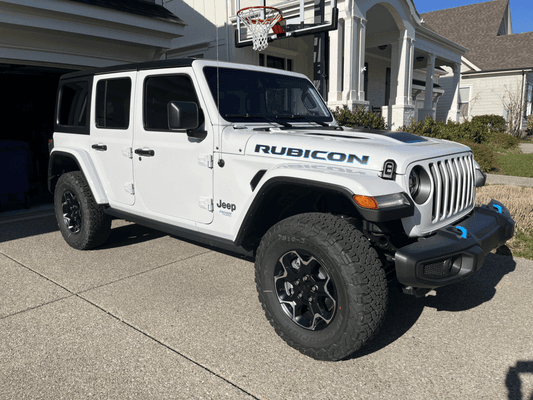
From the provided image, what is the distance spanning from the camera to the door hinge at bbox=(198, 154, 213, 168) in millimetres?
3402

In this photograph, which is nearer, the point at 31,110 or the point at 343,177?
the point at 343,177

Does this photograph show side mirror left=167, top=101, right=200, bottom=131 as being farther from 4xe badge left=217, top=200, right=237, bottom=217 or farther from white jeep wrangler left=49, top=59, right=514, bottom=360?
4xe badge left=217, top=200, right=237, bottom=217

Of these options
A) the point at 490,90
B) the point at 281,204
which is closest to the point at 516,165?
the point at 281,204

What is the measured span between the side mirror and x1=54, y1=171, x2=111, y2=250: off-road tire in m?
1.90

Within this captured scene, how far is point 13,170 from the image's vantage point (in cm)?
743

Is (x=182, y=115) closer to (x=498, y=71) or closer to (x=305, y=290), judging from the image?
(x=305, y=290)

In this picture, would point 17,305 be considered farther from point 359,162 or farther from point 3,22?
point 3,22

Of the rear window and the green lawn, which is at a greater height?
the rear window

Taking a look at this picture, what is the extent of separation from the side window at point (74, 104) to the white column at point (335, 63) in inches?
294

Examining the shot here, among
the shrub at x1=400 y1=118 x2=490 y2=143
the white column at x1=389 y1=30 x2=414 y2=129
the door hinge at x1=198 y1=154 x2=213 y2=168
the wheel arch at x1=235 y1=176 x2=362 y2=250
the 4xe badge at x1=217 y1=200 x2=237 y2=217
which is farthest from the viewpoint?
the white column at x1=389 y1=30 x2=414 y2=129

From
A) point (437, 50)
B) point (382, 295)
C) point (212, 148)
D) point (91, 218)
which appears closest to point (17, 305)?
point (91, 218)

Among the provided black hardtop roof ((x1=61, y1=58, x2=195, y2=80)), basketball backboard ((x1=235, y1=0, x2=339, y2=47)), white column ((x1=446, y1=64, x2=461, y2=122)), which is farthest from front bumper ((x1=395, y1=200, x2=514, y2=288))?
white column ((x1=446, y1=64, x2=461, y2=122))

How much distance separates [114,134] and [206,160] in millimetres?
1429

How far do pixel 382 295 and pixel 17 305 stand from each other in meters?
2.96
